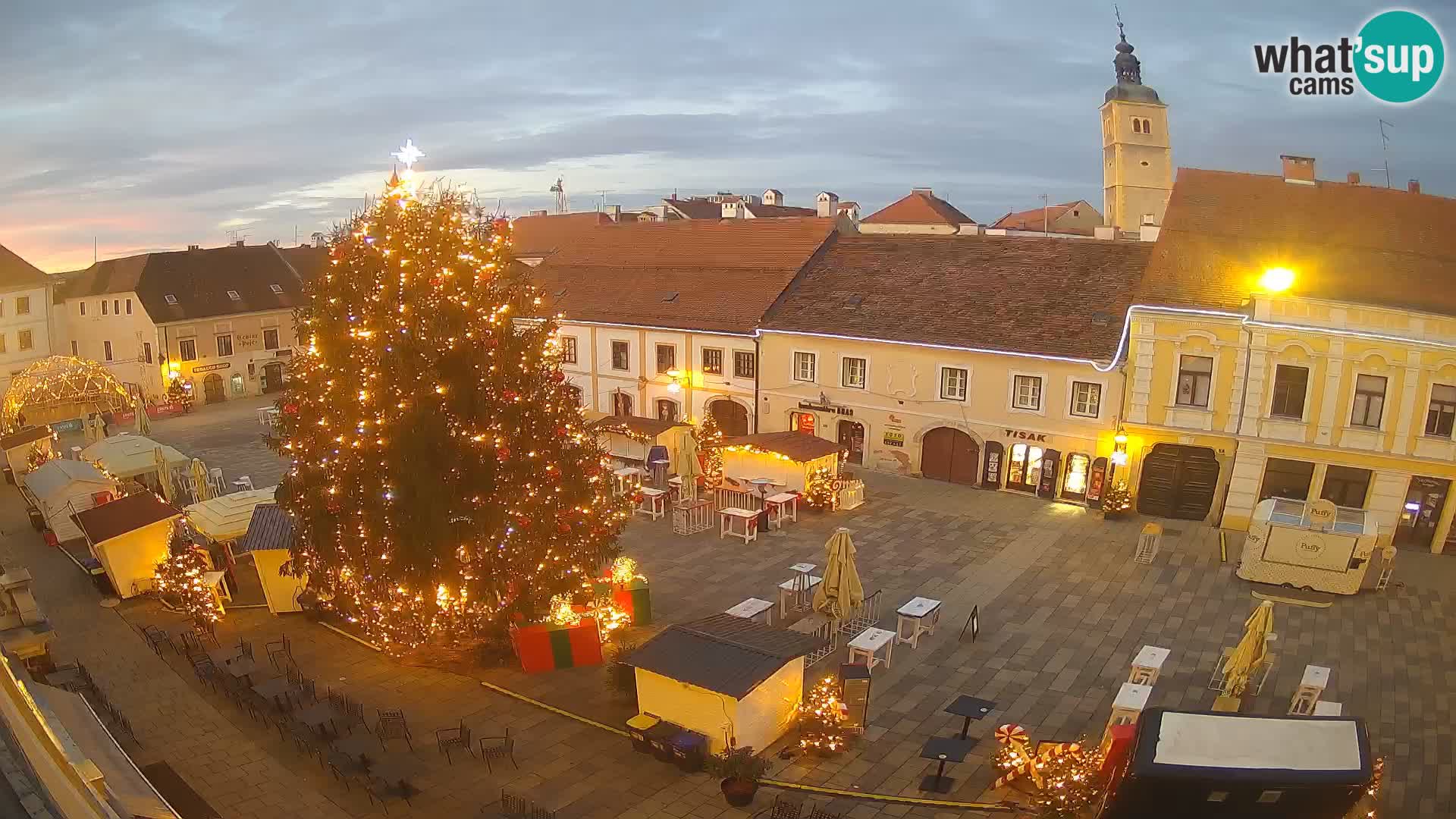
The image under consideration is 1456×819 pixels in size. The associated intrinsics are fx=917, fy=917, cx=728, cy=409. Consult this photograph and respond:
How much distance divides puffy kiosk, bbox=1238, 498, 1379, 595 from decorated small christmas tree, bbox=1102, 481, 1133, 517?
4.20 meters

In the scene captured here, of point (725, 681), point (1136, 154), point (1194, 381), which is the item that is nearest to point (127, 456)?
point (725, 681)

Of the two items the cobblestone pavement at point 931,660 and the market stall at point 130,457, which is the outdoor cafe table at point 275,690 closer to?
the cobblestone pavement at point 931,660

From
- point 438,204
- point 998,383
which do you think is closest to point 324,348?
point 438,204

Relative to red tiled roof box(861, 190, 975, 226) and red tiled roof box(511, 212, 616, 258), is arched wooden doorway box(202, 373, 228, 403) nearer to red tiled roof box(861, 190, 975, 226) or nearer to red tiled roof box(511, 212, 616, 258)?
red tiled roof box(511, 212, 616, 258)

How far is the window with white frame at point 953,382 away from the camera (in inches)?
1125

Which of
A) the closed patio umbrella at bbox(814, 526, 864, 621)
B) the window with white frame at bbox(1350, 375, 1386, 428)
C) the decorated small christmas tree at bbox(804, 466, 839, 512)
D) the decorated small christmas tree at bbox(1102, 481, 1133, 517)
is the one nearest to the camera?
the closed patio umbrella at bbox(814, 526, 864, 621)

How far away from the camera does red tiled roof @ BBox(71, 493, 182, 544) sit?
19.5m

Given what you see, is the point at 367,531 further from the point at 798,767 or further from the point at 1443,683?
the point at 1443,683

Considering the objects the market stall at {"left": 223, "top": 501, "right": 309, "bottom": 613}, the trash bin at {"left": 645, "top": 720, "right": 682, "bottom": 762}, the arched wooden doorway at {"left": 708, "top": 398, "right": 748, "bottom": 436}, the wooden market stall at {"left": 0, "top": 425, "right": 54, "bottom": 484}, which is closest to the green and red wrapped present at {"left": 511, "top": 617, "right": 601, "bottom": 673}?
the trash bin at {"left": 645, "top": 720, "right": 682, "bottom": 762}

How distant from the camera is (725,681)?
13.2 metres

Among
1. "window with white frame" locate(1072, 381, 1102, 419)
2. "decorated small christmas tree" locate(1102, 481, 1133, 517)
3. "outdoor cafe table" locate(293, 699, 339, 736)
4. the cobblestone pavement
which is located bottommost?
the cobblestone pavement

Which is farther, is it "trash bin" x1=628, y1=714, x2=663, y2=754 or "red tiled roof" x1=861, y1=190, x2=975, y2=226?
"red tiled roof" x1=861, y1=190, x2=975, y2=226

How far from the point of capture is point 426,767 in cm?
1342

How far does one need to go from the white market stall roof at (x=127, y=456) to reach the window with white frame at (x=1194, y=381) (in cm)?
2908
